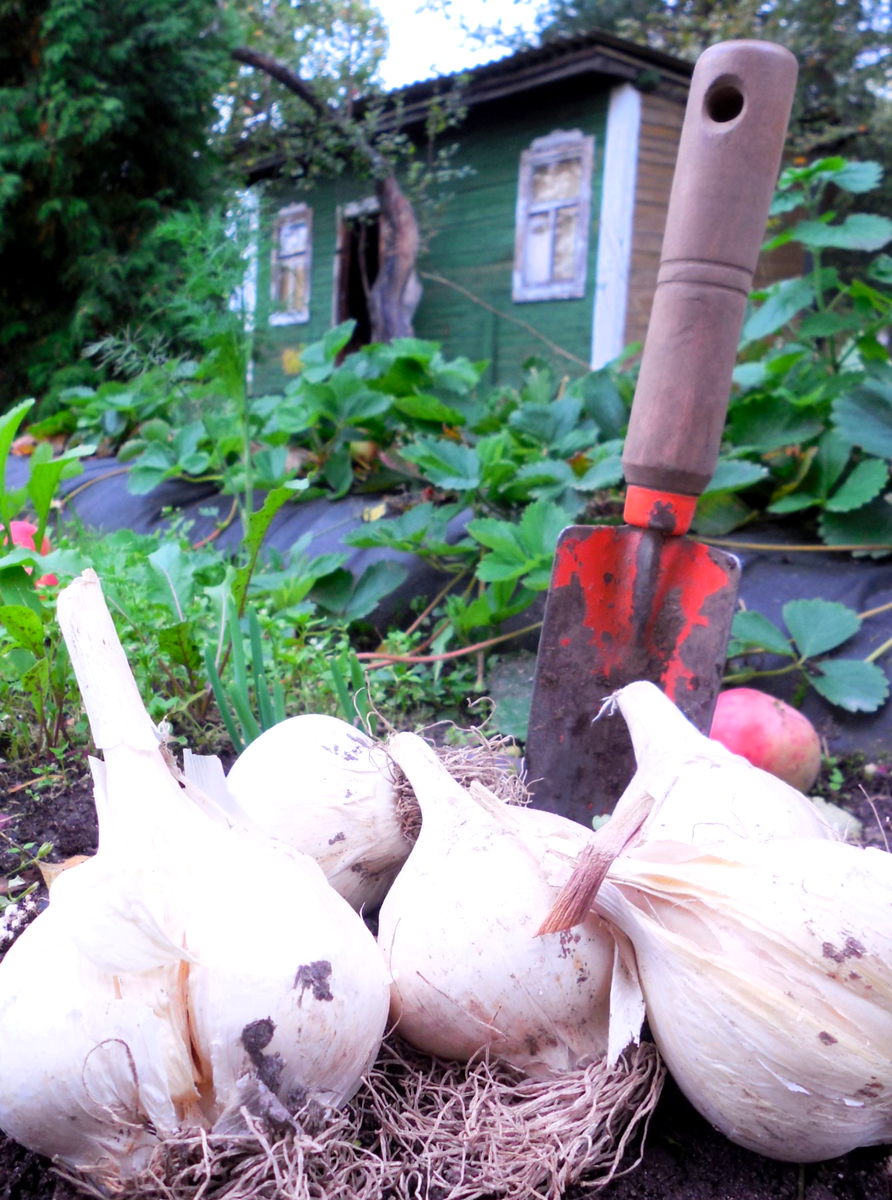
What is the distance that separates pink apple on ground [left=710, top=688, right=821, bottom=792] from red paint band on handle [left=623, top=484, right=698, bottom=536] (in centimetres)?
41

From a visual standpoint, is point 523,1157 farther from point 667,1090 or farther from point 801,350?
point 801,350

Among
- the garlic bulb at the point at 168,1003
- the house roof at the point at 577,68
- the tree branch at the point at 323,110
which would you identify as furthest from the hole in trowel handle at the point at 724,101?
the tree branch at the point at 323,110

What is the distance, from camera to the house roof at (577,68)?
670cm

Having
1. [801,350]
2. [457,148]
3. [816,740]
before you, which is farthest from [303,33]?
[816,740]

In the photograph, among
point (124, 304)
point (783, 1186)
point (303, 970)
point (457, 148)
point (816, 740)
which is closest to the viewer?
point (303, 970)

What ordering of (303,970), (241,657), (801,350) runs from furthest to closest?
(801,350), (241,657), (303,970)

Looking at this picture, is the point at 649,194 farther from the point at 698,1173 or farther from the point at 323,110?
the point at 698,1173

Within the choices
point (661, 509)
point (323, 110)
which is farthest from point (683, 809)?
point (323, 110)

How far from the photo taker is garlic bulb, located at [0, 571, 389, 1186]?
25.1 inches

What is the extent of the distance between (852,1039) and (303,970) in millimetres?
432

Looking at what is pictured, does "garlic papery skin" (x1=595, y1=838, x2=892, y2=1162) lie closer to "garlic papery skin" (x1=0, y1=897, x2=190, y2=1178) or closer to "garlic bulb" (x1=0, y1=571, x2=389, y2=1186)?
"garlic bulb" (x1=0, y1=571, x2=389, y2=1186)

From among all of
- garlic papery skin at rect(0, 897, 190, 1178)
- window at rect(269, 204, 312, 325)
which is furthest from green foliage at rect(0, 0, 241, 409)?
garlic papery skin at rect(0, 897, 190, 1178)

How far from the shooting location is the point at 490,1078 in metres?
0.80

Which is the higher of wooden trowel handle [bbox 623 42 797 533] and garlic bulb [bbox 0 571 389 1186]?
wooden trowel handle [bbox 623 42 797 533]
